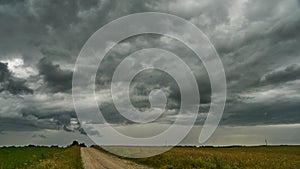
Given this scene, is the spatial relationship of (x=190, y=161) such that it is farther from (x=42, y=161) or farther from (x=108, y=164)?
(x=42, y=161)

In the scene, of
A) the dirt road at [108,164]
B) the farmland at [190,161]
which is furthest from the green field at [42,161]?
the dirt road at [108,164]

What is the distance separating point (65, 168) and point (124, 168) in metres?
7.30

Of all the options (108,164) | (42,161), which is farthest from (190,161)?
(42,161)

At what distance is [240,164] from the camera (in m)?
31.1

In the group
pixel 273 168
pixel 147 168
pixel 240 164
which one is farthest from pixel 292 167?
pixel 147 168

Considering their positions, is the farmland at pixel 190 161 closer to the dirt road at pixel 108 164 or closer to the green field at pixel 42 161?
the green field at pixel 42 161

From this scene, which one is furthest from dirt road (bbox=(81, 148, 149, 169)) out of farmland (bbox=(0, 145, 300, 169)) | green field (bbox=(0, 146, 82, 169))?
green field (bbox=(0, 146, 82, 169))

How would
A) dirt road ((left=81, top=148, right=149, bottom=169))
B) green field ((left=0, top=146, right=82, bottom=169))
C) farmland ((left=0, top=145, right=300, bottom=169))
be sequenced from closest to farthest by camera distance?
green field ((left=0, top=146, right=82, bottom=169)), farmland ((left=0, top=145, right=300, bottom=169)), dirt road ((left=81, top=148, right=149, bottom=169))

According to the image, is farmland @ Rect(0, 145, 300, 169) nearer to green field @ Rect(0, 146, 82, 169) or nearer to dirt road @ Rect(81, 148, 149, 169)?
green field @ Rect(0, 146, 82, 169)

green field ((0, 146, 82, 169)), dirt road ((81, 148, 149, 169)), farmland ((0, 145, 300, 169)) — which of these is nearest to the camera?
green field ((0, 146, 82, 169))

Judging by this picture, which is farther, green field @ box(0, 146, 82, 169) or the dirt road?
the dirt road

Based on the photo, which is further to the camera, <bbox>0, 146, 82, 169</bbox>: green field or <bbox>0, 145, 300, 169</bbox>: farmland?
<bbox>0, 145, 300, 169</bbox>: farmland

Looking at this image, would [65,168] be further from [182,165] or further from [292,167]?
[292,167]

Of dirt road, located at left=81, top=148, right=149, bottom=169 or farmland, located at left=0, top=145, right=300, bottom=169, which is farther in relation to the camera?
dirt road, located at left=81, top=148, right=149, bottom=169
